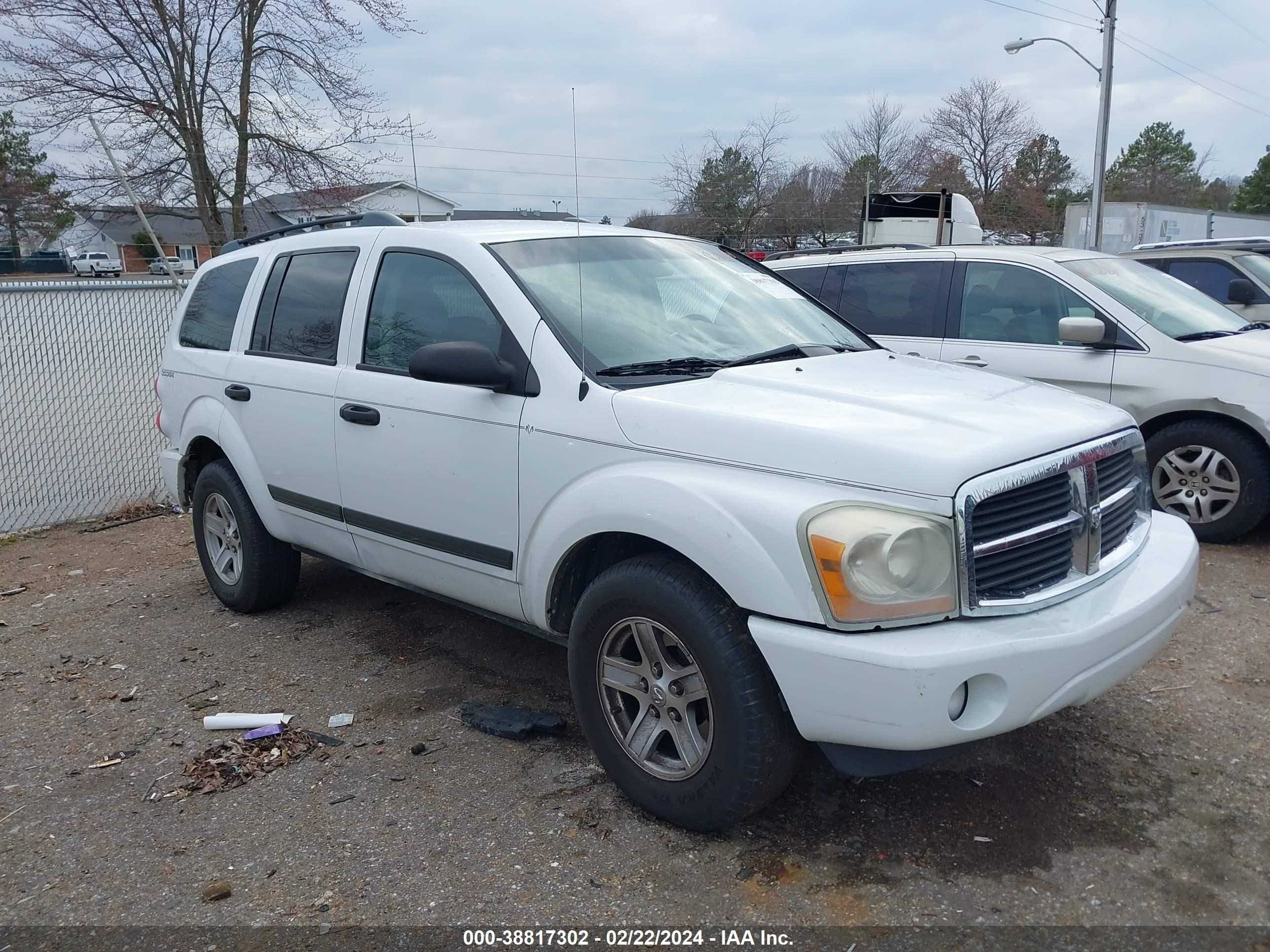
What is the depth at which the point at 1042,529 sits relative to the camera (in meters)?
2.89

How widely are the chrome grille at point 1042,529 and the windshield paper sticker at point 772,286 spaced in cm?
164

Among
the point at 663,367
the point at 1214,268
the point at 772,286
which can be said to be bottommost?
the point at 663,367

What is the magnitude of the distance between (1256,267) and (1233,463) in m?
4.36

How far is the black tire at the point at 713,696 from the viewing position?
2854mm

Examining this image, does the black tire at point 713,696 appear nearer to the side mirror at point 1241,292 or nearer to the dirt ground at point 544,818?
the dirt ground at point 544,818

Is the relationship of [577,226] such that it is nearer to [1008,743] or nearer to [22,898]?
[1008,743]

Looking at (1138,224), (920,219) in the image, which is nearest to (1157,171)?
(1138,224)

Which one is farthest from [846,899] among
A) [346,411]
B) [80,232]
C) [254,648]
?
[80,232]

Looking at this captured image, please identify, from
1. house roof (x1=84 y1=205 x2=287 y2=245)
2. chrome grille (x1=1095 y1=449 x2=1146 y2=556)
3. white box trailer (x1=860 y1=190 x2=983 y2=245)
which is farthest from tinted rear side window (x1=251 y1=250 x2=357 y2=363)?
house roof (x1=84 y1=205 x2=287 y2=245)

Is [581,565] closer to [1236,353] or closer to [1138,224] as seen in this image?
[1236,353]

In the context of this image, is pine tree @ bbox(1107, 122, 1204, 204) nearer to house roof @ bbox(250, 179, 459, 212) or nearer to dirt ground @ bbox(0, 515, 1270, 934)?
A: house roof @ bbox(250, 179, 459, 212)

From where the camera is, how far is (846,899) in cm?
281

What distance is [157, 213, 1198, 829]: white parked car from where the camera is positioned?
269cm

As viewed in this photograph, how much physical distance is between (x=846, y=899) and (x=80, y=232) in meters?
24.3
